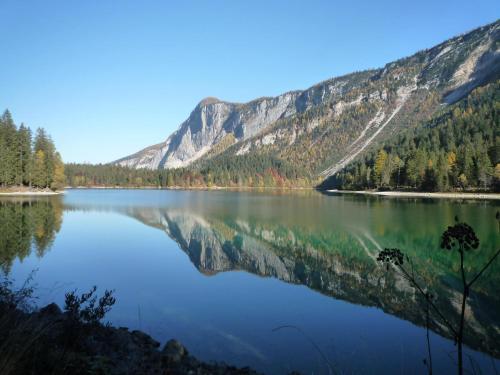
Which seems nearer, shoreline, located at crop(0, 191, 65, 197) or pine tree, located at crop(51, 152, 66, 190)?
shoreline, located at crop(0, 191, 65, 197)

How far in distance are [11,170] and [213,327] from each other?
284 ft

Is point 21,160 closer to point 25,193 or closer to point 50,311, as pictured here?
point 25,193

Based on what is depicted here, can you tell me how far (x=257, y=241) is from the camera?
31.1 meters

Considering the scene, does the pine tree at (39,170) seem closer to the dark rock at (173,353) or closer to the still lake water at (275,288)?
the still lake water at (275,288)

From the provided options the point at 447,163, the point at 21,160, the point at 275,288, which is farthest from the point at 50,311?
the point at 447,163

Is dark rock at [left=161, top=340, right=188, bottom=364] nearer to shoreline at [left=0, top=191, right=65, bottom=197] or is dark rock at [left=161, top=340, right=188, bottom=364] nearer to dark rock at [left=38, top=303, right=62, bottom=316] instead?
dark rock at [left=38, top=303, right=62, bottom=316]

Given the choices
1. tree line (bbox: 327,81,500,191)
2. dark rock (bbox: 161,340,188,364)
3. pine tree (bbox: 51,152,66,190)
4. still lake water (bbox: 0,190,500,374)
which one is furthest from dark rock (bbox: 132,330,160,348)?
pine tree (bbox: 51,152,66,190)

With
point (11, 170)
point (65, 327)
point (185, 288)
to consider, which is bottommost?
point (185, 288)

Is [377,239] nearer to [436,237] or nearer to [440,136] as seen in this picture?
[436,237]

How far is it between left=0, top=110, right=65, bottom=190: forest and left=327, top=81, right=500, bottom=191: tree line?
9545cm

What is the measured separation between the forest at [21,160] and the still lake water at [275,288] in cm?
5338

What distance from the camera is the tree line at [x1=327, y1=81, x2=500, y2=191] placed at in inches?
3649

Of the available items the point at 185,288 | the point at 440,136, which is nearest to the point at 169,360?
the point at 185,288

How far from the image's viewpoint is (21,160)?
83.9 m
